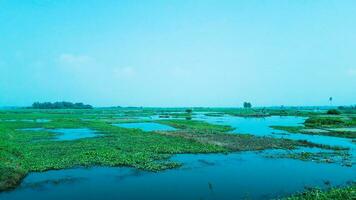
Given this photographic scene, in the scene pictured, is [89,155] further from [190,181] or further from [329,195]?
[329,195]

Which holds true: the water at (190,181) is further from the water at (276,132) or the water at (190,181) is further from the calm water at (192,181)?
the water at (276,132)

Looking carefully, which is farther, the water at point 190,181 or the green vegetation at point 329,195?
the water at point 190,181

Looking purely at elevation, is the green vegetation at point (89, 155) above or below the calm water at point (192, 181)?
above

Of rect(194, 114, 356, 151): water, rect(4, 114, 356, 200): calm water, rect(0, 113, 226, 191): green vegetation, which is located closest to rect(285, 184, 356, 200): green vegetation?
rect(4, 114, 356, 200): calm water

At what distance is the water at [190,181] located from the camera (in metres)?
15.1

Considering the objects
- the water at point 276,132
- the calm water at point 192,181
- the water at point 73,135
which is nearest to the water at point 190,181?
the calm water at point 192,181

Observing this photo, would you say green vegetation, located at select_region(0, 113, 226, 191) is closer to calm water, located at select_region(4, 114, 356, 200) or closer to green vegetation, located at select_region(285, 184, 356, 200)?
calm water, located at select_region(4, 114, 356, 200)

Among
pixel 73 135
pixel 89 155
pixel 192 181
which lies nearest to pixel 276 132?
pixel 73 135

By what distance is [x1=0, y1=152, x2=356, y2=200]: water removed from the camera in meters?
15.1

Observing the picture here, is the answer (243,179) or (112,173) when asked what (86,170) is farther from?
(243,179)

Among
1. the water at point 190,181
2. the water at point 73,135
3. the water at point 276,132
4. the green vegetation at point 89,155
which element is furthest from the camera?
the water at point 73,135

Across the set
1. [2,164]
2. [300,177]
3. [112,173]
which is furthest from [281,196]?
[2,164]

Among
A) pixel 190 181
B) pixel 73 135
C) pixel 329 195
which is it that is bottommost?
pixel 190 181

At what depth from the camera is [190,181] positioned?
57.1 feet
